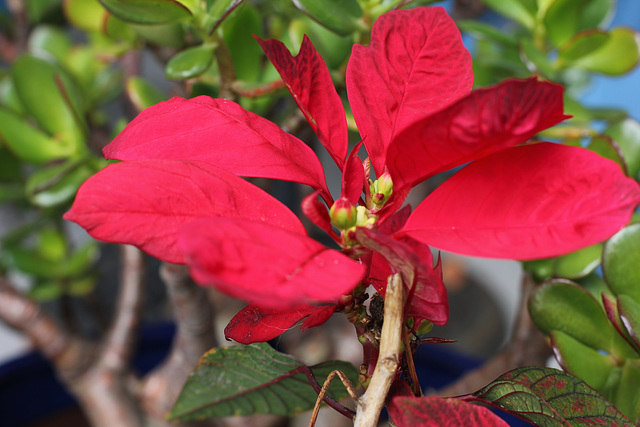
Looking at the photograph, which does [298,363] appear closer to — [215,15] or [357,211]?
[357,211]

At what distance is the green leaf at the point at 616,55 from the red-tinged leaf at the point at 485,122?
0.36 m

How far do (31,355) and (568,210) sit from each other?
88 centimetres

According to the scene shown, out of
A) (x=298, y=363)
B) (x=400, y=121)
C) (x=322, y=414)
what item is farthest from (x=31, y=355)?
(x=400, y=121)

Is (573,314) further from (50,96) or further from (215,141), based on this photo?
(50,96)

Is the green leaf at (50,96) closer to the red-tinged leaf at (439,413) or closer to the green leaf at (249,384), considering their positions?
the green leaf at (249,384)

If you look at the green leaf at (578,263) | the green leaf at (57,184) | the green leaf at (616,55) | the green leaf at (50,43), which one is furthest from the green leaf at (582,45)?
the green leaf at (50,43)

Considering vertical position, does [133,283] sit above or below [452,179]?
below

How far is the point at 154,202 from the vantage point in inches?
8.1

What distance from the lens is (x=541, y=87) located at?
183 mm

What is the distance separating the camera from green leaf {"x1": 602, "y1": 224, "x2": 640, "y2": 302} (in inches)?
13.2

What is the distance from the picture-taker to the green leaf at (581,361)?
32 cm

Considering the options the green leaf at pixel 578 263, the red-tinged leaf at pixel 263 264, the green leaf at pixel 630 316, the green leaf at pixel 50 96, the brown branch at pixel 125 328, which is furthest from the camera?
the brown branch at pixel 125 328

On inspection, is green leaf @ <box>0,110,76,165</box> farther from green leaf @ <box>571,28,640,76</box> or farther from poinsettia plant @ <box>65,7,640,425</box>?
green leaf @ <box>571,28,640,76</box>

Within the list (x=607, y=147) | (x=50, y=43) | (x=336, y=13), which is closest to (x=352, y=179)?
(x=336, y=13)
